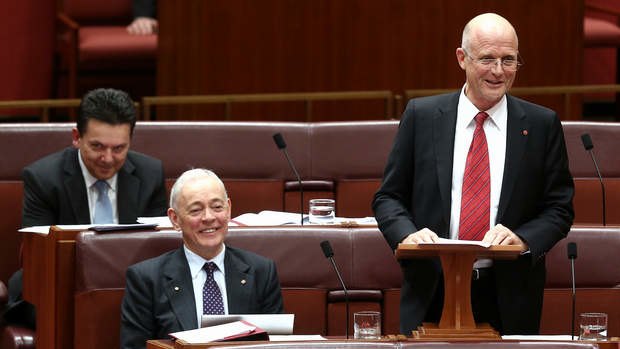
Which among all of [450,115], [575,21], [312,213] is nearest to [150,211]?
[312,213]

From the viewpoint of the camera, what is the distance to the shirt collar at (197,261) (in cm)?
279

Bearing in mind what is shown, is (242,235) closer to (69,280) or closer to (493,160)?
(69,280)

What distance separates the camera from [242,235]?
303cm

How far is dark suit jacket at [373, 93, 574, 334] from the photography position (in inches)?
103

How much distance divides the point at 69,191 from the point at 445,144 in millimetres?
1144

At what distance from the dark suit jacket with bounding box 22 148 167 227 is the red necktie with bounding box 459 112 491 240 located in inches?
42.1

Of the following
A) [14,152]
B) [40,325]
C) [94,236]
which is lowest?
[40,325]

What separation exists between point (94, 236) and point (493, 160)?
89 centimetres

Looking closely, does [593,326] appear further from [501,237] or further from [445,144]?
[445,144]

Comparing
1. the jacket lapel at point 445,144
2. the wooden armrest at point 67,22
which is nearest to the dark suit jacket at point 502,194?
the jacket lapel at point 445,144

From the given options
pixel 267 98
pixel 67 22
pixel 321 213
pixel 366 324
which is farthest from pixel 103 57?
pixel 366 324

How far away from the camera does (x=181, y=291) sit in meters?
2.75

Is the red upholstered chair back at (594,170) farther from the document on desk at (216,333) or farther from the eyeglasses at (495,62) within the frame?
the document on desk at (216,333)

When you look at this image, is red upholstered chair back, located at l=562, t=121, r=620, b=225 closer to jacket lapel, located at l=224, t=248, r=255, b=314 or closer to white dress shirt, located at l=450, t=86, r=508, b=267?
white dress shirt, located at l=450, t=86, r=508, b=267
